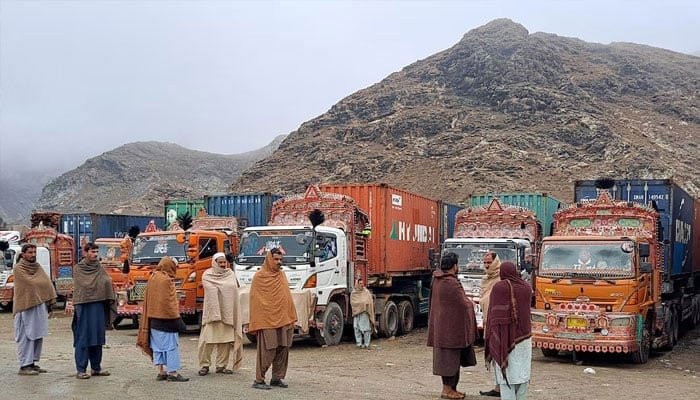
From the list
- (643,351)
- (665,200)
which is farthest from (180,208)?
(643,351)

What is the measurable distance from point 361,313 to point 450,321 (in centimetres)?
613

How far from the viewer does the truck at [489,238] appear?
14.1 meters

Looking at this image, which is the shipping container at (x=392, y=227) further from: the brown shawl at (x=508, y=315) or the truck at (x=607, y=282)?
the brown shawl at (x=508, y=315)

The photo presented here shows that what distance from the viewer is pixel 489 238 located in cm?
1488

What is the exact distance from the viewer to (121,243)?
20.2m

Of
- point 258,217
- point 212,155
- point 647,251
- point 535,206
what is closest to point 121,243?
point 258,217

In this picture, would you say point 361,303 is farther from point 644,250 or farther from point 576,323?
point 644,250

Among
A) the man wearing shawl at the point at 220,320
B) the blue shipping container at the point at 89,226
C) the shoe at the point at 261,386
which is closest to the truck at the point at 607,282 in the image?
the man wearing shawl at the point at 220,320

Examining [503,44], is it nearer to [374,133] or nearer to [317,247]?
[374,133]

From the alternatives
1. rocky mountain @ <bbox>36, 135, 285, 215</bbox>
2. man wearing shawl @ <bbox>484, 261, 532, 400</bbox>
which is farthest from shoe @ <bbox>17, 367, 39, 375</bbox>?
rocky mountain @ <bbox>36, 135, 285, 215</bbox>

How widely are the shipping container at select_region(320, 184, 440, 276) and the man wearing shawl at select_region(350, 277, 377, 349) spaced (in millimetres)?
1390

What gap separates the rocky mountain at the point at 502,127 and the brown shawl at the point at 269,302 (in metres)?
42.8

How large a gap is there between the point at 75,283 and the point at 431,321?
4192mm

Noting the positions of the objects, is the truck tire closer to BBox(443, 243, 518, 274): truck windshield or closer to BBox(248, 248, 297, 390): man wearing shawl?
BBox(443, 243, 518, 274): truck windshield
